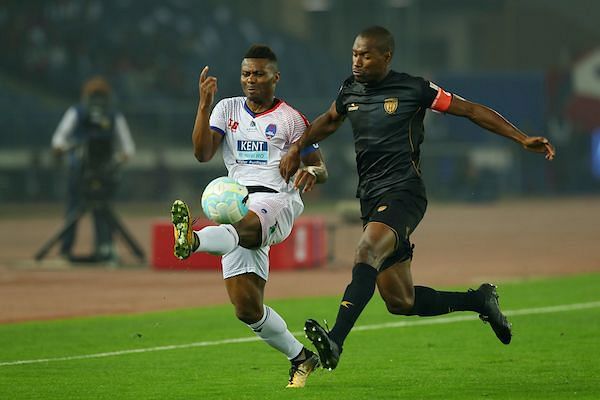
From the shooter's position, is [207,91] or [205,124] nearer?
[207,91]

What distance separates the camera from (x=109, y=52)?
138 feet

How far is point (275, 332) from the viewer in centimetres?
905

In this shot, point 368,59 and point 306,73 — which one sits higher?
point 368,59

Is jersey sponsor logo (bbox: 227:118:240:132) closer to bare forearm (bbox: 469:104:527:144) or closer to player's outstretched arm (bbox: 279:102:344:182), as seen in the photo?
player's outstretched arm (bbox: 279:102:344:182)

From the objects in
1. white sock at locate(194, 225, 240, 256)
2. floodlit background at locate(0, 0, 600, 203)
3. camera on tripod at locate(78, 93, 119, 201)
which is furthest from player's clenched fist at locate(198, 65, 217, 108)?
floodlit background at locate(0, 0, 600, 203)

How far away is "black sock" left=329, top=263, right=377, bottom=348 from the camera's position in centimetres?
812

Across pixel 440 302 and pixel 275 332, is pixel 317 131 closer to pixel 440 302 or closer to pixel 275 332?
pixel 275 332

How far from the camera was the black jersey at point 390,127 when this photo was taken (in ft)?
29.3

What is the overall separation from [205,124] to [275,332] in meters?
1.48

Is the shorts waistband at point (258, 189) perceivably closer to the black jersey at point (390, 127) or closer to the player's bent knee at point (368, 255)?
the black jersey at point (390, 127)

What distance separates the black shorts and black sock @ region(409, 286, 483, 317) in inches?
18.5

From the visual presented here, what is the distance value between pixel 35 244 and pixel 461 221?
473 inches

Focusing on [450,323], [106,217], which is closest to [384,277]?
[450,323]

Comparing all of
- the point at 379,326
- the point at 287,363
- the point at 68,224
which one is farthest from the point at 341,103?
the point at 68,224
